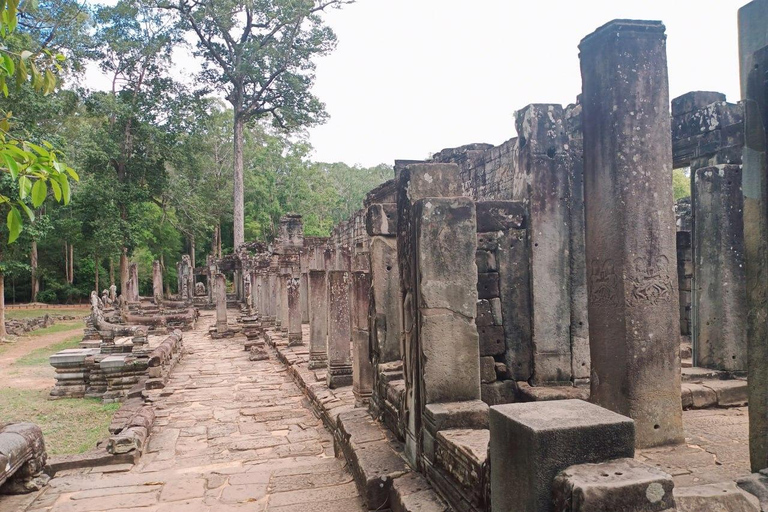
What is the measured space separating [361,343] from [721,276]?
13.5 feet

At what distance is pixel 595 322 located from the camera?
3922 mm

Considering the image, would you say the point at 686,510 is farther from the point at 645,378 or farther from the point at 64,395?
the point at 64,395

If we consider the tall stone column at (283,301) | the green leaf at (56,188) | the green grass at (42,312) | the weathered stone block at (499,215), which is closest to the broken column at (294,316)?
the tall stone column at (283,301)

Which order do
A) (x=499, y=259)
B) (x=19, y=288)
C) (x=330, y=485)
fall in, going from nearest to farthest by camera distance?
(x=330, y=485) → (x=499, y=259) → (x=19, y=288)

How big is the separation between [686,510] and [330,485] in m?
3.10

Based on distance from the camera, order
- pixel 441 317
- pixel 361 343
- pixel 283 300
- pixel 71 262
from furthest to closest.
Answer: pixel 71 262, pixel 283 300, pixel 361 343, pixel 441 317

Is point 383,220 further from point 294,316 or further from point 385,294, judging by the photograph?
point 294,316

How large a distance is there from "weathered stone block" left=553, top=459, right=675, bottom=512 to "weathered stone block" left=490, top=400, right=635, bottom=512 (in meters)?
0.07

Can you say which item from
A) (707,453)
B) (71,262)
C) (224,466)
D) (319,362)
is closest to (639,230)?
(707,453)

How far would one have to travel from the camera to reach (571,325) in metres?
5.35

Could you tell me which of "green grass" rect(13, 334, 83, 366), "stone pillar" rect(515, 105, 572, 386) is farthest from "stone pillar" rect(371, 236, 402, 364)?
"green grass" rect(13, 334, 83, 366)

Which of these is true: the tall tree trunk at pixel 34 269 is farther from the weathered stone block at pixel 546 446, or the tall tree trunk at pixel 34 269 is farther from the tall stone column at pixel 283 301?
the weathered stone block at pixel 546 446

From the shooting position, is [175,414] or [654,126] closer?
[654,126]

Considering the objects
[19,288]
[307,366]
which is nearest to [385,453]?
[307,366]
